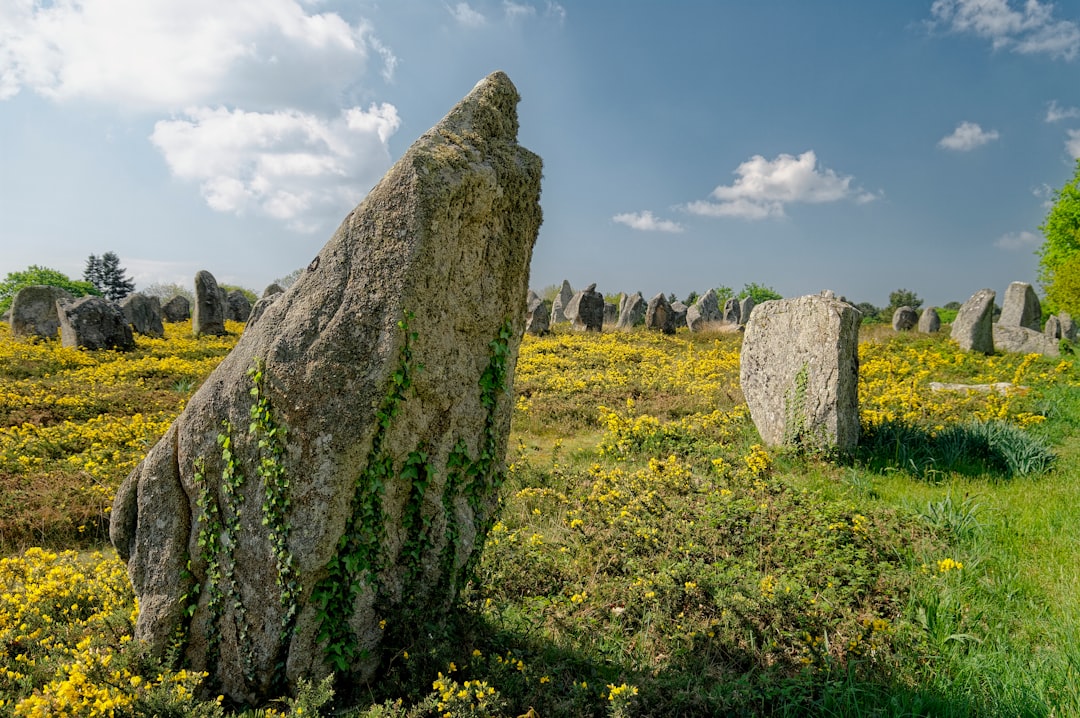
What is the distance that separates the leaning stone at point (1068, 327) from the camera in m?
26.9

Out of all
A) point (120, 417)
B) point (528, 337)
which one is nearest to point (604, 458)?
point (120, 417)

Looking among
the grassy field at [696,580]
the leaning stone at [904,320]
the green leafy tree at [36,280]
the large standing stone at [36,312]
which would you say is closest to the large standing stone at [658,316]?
the leaning stone at [904,320]

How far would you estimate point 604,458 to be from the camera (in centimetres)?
897

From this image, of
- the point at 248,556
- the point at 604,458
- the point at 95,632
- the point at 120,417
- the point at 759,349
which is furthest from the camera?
the point at 120,417

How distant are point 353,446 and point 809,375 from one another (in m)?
7.21

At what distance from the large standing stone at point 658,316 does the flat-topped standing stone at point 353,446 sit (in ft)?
76.5

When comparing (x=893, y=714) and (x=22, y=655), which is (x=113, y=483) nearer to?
(x=22, y=655)

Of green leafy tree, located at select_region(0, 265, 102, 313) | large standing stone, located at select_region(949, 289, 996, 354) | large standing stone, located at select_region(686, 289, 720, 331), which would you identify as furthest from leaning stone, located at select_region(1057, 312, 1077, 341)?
green leafy tree, located at select_region(0, 265, 102, 313)

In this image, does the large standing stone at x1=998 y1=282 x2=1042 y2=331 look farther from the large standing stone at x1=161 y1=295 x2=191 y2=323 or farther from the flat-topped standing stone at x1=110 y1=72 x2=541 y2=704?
the large standing stone at x1=161 y1=295 x2=191 y2=323

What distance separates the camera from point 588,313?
2758cm

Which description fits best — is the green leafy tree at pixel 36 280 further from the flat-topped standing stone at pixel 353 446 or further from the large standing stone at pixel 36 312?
the flat-topped standing stone at pixel 353 446

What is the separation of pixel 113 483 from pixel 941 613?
8740 mm

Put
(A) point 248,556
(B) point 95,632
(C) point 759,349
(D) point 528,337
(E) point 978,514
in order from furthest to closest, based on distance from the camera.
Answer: (D) point 528,337, (C) point 759,349, (E) point 978,514, (B) point 95,632, (A) point 248,556

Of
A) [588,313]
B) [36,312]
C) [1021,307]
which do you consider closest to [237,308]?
[36,312]
